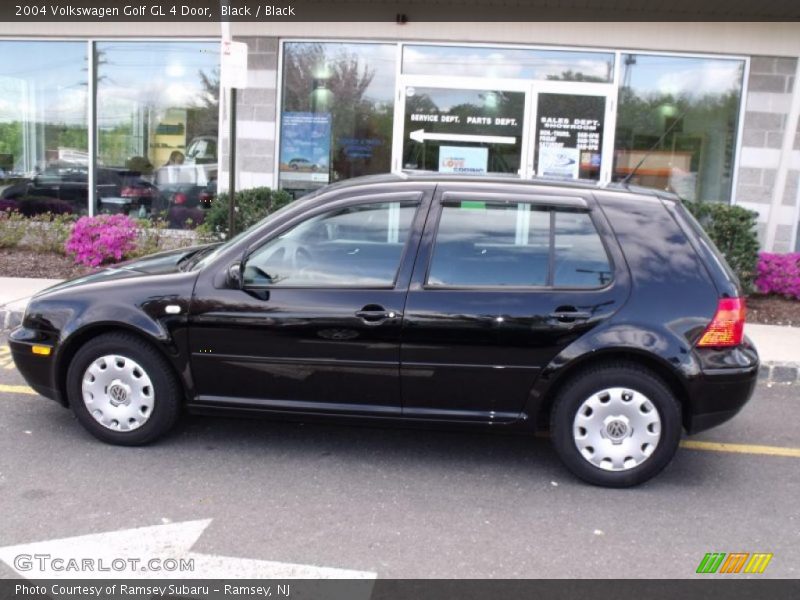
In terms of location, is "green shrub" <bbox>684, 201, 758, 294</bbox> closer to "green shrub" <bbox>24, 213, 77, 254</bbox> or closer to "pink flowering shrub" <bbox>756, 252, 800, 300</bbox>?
"pink flowering shrub" <bbox>756, 252, 800, 300</bbox>

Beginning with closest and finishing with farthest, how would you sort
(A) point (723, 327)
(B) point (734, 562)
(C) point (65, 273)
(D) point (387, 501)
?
(B) point (734, 562)
(D) point (387, 501)
(A) point (723, 327)
(C) point (65, 273)

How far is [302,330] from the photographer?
422 centimetres

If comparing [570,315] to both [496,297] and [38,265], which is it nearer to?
[496,297]

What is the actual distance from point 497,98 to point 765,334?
4.69 meters

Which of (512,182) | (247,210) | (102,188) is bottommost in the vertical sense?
(247,210)

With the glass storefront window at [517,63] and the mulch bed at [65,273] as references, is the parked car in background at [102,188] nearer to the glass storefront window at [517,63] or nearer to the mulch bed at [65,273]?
the mulch bed at [65,273]

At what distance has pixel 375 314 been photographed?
4.16 meters

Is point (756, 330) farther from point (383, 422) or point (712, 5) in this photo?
point (383, 422)

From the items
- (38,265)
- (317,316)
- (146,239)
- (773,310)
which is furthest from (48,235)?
(773,310)

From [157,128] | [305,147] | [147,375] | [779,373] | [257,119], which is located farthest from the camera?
[157,128]

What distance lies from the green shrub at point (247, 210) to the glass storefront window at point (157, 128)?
1.55 metres

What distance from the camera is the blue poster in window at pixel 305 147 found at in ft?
35.1

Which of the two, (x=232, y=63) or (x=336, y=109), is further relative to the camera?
(x=336, y=109)

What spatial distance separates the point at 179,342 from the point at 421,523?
1717mm
